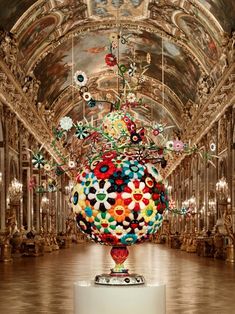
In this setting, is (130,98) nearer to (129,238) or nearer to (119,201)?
(119,201)

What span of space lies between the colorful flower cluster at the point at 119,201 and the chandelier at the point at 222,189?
22338 mm

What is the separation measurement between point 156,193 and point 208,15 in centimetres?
2271

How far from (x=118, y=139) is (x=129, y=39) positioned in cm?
2863

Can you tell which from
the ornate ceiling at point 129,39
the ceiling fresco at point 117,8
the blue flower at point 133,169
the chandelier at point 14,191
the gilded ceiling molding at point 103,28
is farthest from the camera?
the gilded ceiling molding at point 103,28

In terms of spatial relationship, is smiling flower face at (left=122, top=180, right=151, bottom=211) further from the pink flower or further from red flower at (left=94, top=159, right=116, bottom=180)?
the pink flower

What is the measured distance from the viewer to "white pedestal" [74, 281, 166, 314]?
641 centimetres

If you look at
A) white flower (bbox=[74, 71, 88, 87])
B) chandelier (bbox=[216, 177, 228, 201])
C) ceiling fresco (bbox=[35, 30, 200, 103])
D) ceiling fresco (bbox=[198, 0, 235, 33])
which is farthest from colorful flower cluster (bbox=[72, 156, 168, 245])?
ceiling fresco (bbox=[35, 30, 200, 103])

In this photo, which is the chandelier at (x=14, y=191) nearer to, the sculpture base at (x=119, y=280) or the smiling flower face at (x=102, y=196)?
the sculpture base at (x=119, y=280)

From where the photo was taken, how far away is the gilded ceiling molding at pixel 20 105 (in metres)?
27.5

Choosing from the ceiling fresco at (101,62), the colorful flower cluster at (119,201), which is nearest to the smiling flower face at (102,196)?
the colorful flower cluster at (119,201)

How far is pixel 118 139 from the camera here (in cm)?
690

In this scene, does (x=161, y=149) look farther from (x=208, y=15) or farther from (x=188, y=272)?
(x=208, y=15)

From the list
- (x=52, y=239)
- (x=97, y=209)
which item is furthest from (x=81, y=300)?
(x=52, y=239)

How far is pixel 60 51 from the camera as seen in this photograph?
35.7 m
